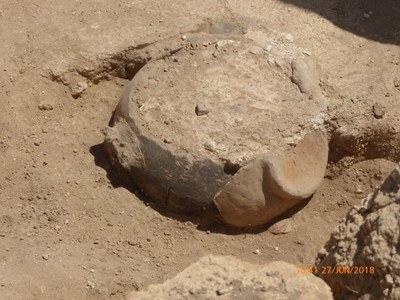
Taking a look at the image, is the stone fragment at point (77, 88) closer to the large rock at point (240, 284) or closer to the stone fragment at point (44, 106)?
the stone fragment at point (44, 106)

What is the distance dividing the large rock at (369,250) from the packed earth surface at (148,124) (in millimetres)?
1090

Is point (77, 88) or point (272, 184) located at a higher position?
point (272, 184)

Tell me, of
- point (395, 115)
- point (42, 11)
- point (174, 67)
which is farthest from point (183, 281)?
point (42, 11)

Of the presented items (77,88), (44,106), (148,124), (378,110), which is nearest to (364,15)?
(378,110)

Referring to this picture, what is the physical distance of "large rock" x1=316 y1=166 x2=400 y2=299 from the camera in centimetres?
282

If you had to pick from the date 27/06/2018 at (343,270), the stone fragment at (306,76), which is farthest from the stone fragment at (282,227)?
the date 27/06/2018 at (343,270)

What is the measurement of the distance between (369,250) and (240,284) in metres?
0.59

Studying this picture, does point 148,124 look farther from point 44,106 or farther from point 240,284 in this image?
point 240,284

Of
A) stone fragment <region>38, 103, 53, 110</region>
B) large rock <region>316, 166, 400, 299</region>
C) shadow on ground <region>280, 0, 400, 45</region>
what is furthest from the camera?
shadow on ground <region>280, 0, 400, 45</region>

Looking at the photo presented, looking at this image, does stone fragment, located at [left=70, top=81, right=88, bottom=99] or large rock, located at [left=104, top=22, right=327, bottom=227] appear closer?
large rock, located at [left=104, top=22, right=327, bottom=227]

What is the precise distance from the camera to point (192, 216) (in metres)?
4.37

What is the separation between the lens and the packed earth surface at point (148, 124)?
4121 millimetres

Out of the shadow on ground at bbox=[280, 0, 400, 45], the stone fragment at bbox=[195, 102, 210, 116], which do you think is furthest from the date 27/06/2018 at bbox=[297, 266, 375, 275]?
the shadow on ground at bbox=[280, 0, 400, 45]

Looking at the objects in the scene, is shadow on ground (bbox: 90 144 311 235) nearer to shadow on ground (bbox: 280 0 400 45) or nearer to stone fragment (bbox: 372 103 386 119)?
stone fragment (bbox: 372 103 386 119)
